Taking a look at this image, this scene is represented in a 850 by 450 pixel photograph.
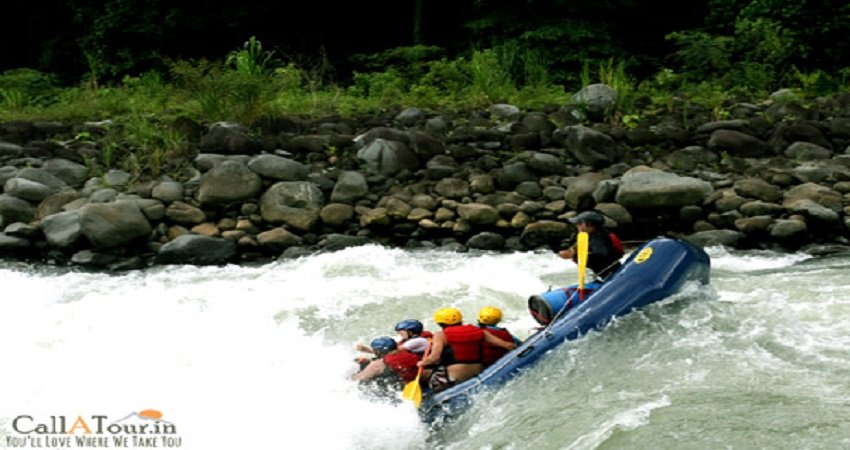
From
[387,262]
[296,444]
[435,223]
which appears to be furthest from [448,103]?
[296,444]

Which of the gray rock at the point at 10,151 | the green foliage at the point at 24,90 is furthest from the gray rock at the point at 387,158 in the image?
the green foliage at the point at 24,90

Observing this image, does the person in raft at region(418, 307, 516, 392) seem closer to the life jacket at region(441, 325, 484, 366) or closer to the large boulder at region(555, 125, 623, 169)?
the life jacket at region(441, 325, 484, 366)

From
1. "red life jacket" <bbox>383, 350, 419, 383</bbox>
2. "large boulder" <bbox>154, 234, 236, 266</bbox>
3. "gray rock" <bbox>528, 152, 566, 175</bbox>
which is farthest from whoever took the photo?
"gray rock" <bbox>528, 152, 566, 175</bbox>

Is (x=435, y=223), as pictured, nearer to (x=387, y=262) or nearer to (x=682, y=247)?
(x=387, y=262)

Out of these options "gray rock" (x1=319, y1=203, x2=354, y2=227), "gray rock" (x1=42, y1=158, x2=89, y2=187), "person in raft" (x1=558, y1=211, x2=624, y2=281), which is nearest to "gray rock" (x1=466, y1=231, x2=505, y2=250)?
"gray rock" (x1=319, y1=203, x2=354, y2=227)

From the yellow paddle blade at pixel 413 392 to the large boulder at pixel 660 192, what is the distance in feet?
15.4

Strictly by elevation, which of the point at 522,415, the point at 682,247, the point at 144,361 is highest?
the point at 682,247

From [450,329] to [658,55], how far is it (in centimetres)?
1221

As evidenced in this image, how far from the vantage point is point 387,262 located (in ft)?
30.6

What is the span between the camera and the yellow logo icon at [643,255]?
259 inches

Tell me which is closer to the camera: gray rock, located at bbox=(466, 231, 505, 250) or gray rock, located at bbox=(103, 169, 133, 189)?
gray rock, located at bbox=(466, 231, 505, 250)

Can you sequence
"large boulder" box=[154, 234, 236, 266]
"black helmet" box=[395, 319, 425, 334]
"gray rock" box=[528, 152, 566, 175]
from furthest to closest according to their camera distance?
"gray rock" box=[528, 152, 566, 175] < "large boulder" box=[154, 234, 236, 266] < "black helmet" box=[395, 319, 425, 334]
